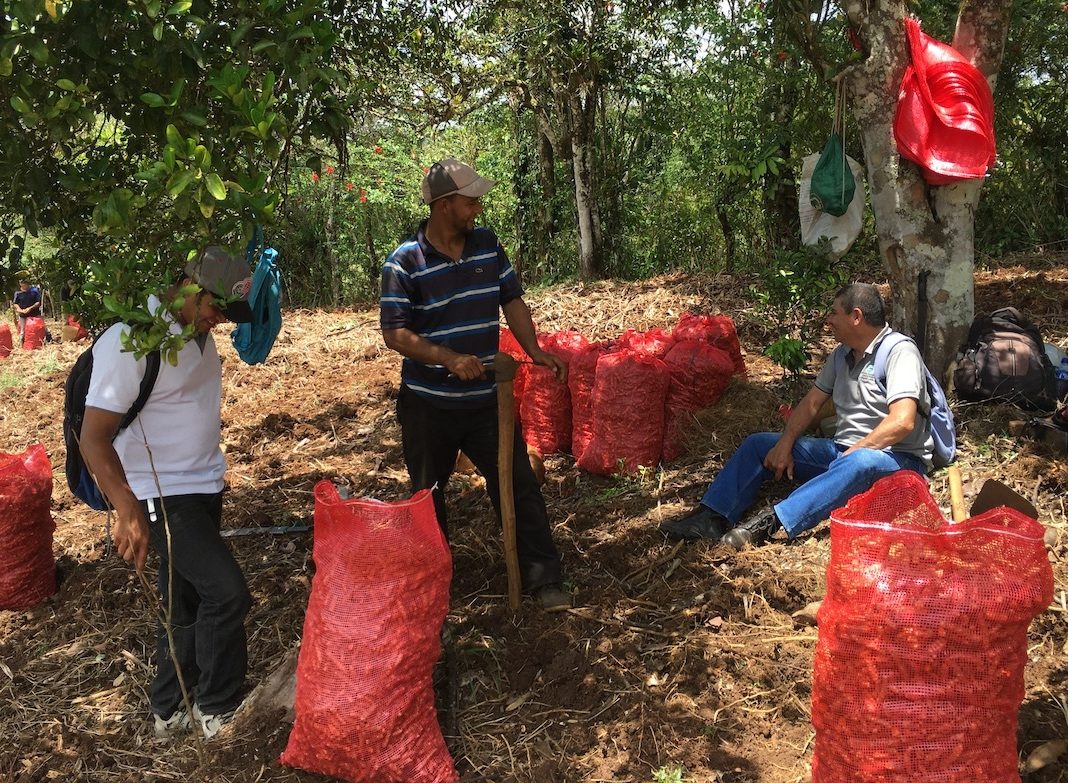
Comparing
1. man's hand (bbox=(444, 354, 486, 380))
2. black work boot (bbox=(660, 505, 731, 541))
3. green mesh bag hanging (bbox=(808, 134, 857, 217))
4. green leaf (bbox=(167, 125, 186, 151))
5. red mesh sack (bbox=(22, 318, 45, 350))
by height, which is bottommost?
black work boot (bbox=(660, 505, 731, 541))

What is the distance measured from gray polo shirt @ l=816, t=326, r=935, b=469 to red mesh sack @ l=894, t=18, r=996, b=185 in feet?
3.54

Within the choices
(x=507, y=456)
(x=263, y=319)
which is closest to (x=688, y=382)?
(x=507, y=456)

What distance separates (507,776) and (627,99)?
9068 mm

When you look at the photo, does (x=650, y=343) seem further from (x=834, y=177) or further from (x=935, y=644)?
(x=935, y=644)

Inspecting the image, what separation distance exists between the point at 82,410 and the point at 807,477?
129 inches

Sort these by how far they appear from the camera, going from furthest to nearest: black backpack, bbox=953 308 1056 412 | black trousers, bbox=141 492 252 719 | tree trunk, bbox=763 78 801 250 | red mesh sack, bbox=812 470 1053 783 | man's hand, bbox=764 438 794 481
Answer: tree trunk, bbox=763 78 801 250 → black backpack, bbox=953 308 1056 412 → man's hand, bbox=764 438 794 481 → black trousers, bbox=141 492 252 719 → red mesh sack, bbox=812 470 1053 783

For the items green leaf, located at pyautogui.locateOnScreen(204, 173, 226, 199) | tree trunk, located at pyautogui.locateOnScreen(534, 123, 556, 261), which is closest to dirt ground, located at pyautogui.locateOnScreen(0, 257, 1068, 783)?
green leaf, located at pyautogui.locateOnScreen(204, 173, 226, 199)

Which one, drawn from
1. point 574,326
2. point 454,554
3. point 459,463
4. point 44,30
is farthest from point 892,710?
point 574,326

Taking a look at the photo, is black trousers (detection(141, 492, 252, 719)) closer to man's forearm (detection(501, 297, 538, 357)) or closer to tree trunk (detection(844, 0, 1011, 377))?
man's forearm (detection(501, 297, 538, 357))

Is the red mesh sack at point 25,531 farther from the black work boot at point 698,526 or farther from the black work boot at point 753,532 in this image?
the black work boot at point 753,532

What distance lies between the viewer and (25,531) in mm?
4531

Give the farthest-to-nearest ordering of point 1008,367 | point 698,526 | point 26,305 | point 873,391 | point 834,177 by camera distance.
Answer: point 26,305, point 834,177, point 1008,367, point 698,526, point 873,391

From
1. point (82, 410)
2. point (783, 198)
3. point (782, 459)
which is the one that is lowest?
point (782, 459)

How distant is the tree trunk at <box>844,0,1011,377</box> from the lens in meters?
4.47
